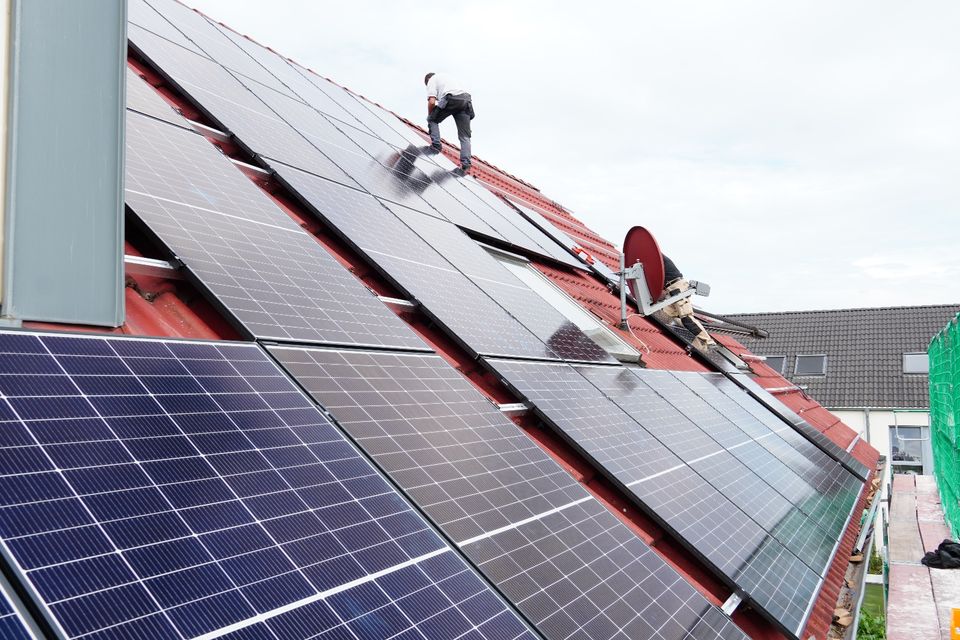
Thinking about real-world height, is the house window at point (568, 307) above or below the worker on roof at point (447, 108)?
below

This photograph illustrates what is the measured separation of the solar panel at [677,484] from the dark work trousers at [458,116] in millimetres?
7963

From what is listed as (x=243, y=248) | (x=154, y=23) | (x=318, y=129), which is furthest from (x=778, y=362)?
(x=243, y=248)

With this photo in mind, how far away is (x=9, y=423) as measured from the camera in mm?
2578

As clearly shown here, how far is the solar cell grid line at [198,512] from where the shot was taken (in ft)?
7.63

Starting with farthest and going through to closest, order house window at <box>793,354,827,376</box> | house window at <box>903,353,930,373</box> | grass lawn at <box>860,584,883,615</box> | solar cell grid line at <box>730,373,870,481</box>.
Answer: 1. house window at <box>793,354,827,376</box>
2. house window at <box>903,353,930,373</box>
3. grass lawn at <box>860,584,883,615</box>
4. solar cell grid line at <box>730,373,870,481</box>

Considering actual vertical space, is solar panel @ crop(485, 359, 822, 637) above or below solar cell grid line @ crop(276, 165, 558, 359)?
below

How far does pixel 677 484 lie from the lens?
239 inches

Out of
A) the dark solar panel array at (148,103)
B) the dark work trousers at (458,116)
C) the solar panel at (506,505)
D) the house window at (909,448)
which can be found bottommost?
the house window at (909,448)

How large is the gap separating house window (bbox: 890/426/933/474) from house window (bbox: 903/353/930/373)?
3290 millimetres

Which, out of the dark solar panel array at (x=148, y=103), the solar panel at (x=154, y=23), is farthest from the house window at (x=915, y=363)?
the dark solar panel array at (x=148, y=103)

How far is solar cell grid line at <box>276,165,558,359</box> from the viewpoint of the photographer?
652 centimetres

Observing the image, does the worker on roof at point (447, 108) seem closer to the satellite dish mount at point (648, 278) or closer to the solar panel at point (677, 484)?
the satellite dish mount at point (648, 278)

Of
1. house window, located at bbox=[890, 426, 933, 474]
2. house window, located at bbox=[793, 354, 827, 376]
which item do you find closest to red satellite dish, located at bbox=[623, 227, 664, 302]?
house window, located at bbox=[890, 426, 933, 474]

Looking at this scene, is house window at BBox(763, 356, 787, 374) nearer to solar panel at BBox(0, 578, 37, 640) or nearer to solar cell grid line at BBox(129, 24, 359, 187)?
solar cell grid line at BBox(129, 24, 359, 187)
